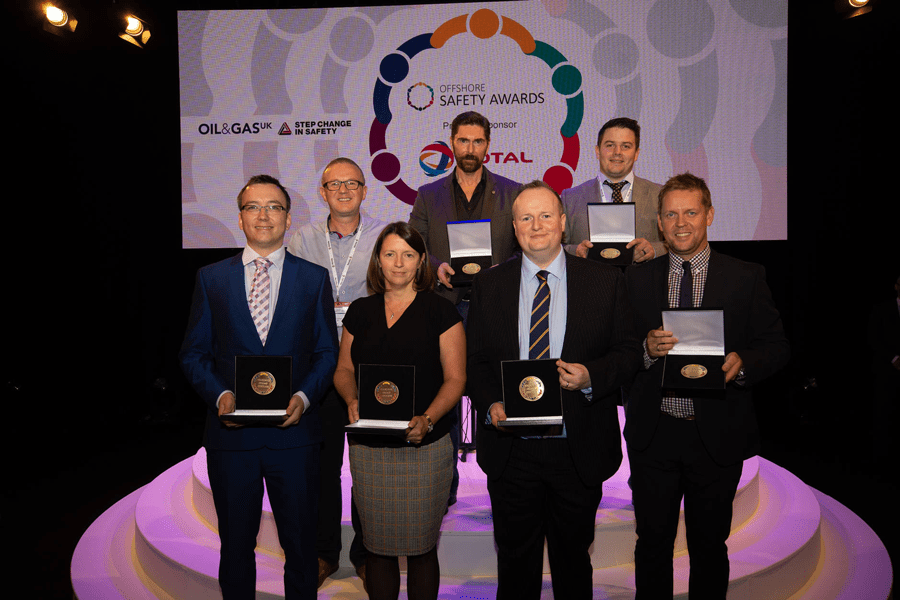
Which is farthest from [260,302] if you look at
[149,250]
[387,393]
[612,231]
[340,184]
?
[149,250]

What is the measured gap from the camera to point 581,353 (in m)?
2.09

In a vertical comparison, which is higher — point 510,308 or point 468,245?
point 468,245

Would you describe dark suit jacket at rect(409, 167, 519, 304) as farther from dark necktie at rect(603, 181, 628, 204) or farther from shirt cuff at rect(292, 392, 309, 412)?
shirt cuff at rect(292, 392, 309, 412)

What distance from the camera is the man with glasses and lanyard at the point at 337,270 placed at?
2893mm

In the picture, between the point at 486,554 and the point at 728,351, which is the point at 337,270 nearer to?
the point at 486,554

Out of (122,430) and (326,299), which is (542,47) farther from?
(122,430)

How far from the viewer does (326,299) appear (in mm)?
2480

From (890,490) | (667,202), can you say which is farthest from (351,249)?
(890,490)

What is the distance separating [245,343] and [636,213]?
2035 mm

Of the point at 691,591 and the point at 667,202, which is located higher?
the point at 667,202

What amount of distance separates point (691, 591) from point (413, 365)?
135 cm

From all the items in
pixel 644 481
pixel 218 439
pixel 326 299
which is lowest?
pixel 644 481

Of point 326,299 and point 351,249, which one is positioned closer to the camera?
Answer: point 326,299

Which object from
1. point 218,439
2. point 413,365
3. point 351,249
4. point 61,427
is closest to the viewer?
point 413,365
